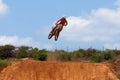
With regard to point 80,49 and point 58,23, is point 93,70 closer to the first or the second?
point 58,23

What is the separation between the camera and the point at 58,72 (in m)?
39.2

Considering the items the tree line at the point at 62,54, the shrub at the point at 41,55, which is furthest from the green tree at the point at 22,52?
the shrub at the point at 41,55

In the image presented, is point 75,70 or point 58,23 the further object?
point 75,70

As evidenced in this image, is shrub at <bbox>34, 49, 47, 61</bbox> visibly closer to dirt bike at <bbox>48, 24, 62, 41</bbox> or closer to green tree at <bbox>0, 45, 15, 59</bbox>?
green tree at <bbox>0, 45, 15, 59</bbox>

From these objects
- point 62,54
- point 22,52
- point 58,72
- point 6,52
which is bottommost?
point 58,72

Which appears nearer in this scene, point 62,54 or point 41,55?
point 62,54

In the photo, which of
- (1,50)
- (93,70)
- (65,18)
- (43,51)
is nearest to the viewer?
(65,18)

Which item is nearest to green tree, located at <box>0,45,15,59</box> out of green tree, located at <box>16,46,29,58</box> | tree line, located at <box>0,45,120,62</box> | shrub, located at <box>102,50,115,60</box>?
tree line, located at <box>0,45,120,62</box>

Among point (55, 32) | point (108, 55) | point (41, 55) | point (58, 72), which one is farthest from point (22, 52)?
point (55, 32)

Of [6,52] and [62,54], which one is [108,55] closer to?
[62,54]

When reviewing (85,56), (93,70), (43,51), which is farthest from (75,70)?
(85,56)

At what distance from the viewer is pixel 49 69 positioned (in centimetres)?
3903

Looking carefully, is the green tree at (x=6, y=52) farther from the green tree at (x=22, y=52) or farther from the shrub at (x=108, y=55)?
the shrub at (x=108, y=55)

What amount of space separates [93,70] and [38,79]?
15.6 ft
